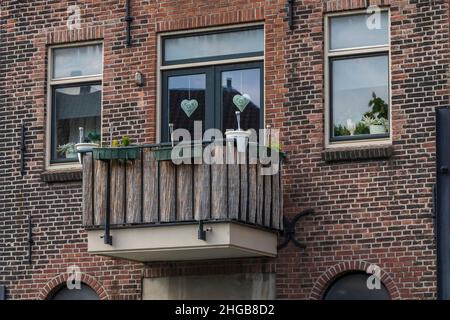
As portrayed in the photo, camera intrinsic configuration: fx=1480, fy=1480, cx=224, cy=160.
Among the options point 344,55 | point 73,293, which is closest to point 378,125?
point 344,55

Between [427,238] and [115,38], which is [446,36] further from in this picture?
[115,38]

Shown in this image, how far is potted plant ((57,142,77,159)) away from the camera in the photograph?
2302 centimetres

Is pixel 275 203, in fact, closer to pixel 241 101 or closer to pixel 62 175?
pixel 241 101

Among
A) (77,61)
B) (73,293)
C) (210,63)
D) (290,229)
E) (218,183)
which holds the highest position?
(77,61)

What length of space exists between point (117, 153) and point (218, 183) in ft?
5.25

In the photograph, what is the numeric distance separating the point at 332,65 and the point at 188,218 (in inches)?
128

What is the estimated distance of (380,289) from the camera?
20719mm

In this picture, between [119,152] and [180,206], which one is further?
[119,152]

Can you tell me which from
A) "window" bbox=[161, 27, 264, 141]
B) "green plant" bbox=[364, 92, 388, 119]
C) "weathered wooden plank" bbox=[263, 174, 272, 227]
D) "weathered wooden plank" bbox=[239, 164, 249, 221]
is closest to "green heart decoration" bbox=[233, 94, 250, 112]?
"window" bbox=[161, 27, 264, 141]

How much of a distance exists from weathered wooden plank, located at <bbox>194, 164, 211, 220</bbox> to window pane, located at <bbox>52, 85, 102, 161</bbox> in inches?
118

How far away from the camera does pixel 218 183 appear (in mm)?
20469

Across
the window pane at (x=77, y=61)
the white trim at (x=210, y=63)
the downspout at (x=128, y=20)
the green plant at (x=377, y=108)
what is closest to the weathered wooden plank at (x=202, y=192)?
the white trim at (x=210, y=63)

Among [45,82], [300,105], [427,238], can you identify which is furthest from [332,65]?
[45,82]

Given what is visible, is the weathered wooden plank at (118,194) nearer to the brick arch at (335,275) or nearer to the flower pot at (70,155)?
the flower pot at (70,155)
